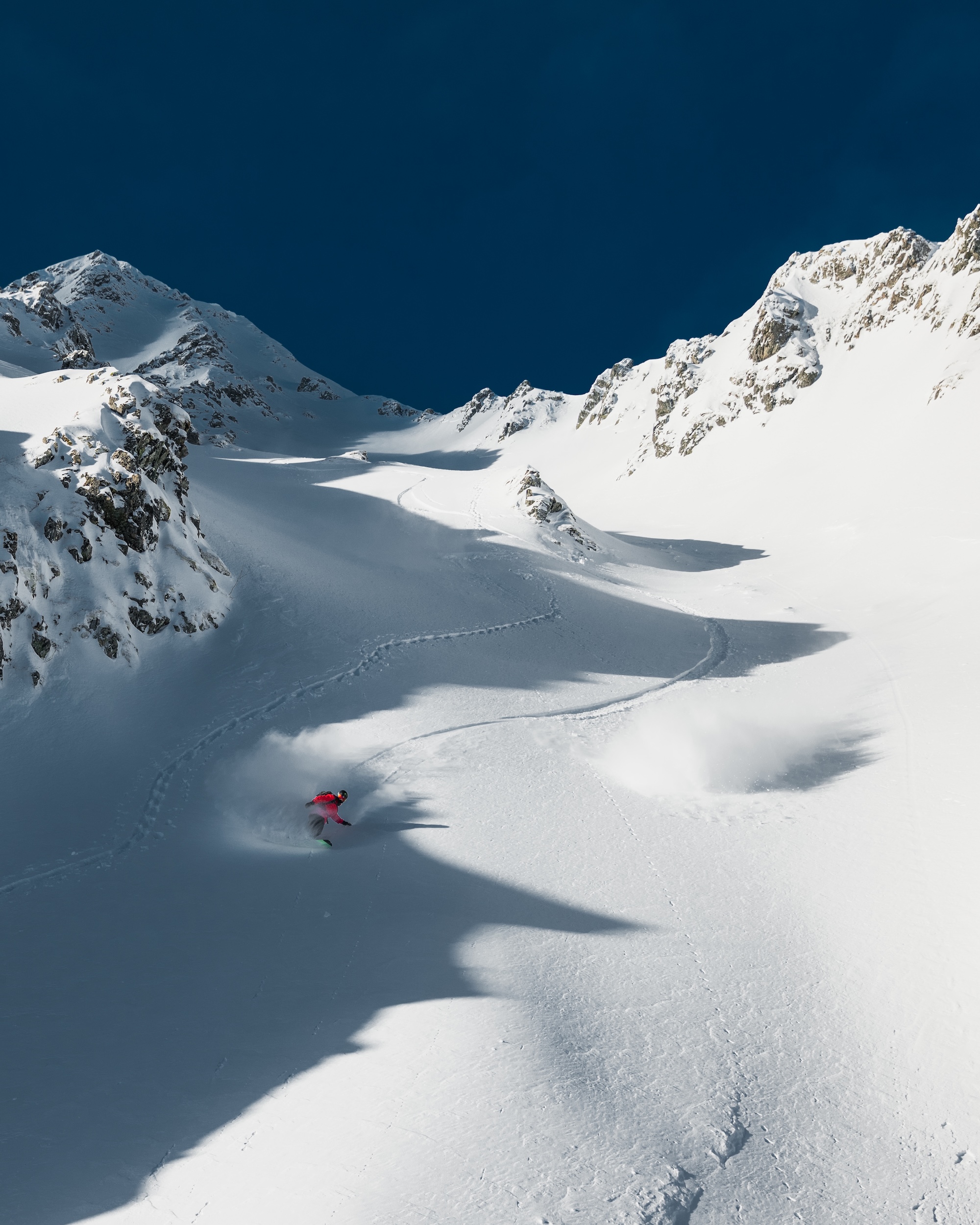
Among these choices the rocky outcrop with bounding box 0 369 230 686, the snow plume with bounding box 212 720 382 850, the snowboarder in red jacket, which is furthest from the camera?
the rocky outcrop with bounding box 0 369 230 686

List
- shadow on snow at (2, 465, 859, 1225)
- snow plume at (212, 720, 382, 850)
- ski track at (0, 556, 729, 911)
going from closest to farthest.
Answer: shadow on snow at (2, 465, 859, 1225) < ski track at (0, 556, 729, 911) < snow plume at (212, 720, 382, 850)

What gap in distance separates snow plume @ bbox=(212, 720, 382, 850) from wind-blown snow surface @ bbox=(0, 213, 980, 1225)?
8 cm

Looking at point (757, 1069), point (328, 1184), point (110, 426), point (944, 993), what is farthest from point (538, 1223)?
point (110, 426)

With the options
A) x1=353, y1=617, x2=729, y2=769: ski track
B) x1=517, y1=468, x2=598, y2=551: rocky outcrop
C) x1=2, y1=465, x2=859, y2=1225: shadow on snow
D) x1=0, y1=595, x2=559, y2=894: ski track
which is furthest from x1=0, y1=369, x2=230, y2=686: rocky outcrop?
x1=517, y1=468, x2=598, y2=551: rocky outcrop

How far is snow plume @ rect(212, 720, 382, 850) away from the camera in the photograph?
10203 millimetres

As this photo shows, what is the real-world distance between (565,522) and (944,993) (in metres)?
26.8

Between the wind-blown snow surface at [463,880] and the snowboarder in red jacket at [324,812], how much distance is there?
235 mm

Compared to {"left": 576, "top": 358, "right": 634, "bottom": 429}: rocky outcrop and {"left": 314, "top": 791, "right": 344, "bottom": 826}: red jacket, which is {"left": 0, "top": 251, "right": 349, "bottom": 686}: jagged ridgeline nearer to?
{"left": 314, "top": 791, "right": 344, "bottom": 826}: red jacket

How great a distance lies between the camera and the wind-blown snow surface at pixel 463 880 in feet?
16.2

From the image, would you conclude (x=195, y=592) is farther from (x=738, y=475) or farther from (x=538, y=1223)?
(x=738, y=475)

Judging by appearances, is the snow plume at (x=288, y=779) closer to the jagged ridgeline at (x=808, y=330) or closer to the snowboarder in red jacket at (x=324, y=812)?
the snowboarder in red jacket at (x=324, y=812)

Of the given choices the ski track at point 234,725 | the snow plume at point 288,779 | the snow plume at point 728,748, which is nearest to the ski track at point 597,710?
the snow plume at point 288,779

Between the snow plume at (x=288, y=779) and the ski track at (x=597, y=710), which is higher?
the ski track at (x=597, y=710)

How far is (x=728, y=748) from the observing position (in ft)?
44.4
